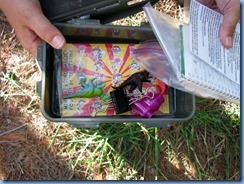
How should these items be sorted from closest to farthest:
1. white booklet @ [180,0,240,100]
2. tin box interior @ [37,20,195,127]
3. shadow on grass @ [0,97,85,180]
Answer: white booklet @ [180,0,240,100]
tin box interior @ [37,20,195,127]
shadow on grass @ [0,97,85,180]

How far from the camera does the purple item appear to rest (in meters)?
1.14

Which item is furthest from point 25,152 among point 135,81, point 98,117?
point 135,81

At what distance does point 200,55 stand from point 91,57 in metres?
0.38

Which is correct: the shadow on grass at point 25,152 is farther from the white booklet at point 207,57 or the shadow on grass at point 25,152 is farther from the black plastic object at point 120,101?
the white booklet at point 207,57

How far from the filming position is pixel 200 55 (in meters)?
0.97

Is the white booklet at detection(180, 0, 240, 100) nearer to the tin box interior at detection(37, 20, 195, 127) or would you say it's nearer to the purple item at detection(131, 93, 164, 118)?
the tin box interior at detection(37, 20, 195, 127)

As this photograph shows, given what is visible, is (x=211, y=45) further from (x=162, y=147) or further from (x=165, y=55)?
(x=162, y=147)

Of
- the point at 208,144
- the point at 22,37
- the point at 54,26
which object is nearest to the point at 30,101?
the point at 22,37

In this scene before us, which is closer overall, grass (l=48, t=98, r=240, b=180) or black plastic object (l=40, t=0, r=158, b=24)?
black plastic object (l=40, t=0, r=158, b=24)

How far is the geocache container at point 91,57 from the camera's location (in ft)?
3.62

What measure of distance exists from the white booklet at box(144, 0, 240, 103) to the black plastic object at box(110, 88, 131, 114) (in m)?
0.16

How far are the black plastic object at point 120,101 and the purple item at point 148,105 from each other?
0.03 m

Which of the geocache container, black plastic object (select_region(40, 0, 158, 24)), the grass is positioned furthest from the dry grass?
black plastic object (select_region(40, 0, 158, 24))

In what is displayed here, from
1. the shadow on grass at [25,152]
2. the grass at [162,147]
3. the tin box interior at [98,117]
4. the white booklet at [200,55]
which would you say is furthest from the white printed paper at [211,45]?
the shadow on grass at [25,152]
